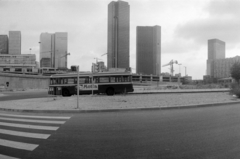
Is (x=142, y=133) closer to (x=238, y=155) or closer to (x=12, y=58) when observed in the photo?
(x=238, y=155)

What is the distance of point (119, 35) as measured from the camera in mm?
101125

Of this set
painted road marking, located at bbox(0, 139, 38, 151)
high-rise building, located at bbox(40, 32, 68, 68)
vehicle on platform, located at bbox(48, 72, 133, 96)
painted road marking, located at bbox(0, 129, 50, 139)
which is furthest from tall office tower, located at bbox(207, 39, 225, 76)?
painted road marking, located at bbox(0, 139, 38, 151)

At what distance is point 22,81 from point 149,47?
103132 millimetres

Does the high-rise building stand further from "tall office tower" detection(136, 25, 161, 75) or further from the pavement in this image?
the pavement

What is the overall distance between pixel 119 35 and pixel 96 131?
98.1m

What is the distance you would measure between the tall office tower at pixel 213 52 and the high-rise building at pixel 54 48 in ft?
311

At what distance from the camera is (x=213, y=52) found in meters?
128

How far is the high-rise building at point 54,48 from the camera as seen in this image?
89188 millimetres

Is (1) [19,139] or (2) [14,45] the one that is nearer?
(1) [19,139]

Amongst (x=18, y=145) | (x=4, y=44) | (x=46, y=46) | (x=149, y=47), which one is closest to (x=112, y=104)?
(x=18, y=145)

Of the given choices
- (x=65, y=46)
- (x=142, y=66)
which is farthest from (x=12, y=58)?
(x=142, y=66)

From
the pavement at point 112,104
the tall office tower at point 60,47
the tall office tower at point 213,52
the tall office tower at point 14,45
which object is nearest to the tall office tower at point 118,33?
the tall office tower at point 60,47

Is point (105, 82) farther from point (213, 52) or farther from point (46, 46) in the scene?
point (213, 52)

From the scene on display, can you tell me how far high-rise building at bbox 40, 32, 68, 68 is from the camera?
89.2 metres
